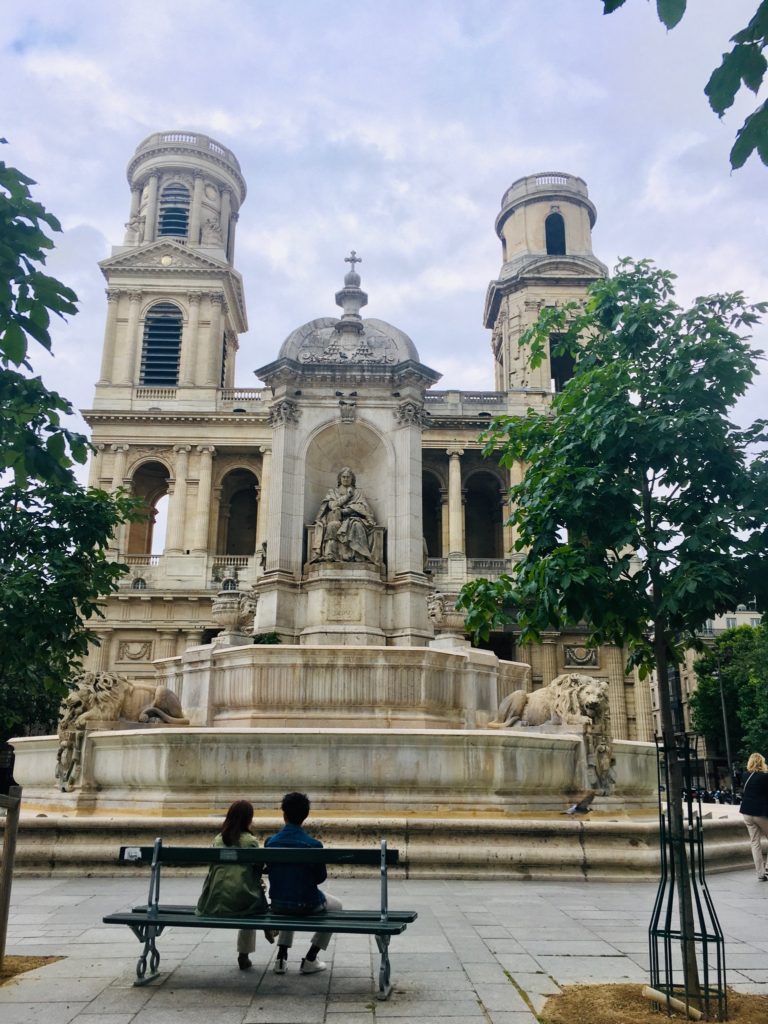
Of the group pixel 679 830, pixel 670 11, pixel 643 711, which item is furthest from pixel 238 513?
pixel 670 11

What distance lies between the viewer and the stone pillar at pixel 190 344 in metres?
52.0

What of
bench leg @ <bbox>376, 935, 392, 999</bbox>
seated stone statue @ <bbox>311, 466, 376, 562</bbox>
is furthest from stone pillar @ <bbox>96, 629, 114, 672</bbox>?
bench leg @ <bbox>376, 935, 392, 999</bbox>

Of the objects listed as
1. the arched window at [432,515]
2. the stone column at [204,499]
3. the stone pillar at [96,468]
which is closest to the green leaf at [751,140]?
the stone column at [204,499]

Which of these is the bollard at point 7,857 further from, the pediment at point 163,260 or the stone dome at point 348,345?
the pediment at point 163,260

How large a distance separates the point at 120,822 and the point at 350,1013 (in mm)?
5991

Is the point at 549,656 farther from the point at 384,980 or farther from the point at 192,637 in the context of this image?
the point at 384,980

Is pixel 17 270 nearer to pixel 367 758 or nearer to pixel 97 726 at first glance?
pixel 367 758

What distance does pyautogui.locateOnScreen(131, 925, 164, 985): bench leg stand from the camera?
551 cm

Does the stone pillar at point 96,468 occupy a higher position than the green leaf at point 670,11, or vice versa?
the stone pillar at point 96,468

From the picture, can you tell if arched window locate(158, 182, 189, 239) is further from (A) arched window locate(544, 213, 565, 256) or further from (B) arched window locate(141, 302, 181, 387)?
(A) arched window locate(544, 213, 565, 256)

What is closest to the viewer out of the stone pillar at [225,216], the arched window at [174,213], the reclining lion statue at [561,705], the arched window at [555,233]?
the reclining lion statue at [561,705]

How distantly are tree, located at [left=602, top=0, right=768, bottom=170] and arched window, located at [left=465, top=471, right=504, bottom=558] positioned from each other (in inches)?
1987

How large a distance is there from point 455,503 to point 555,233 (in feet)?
70.1

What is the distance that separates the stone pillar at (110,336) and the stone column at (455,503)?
20.5 metres
